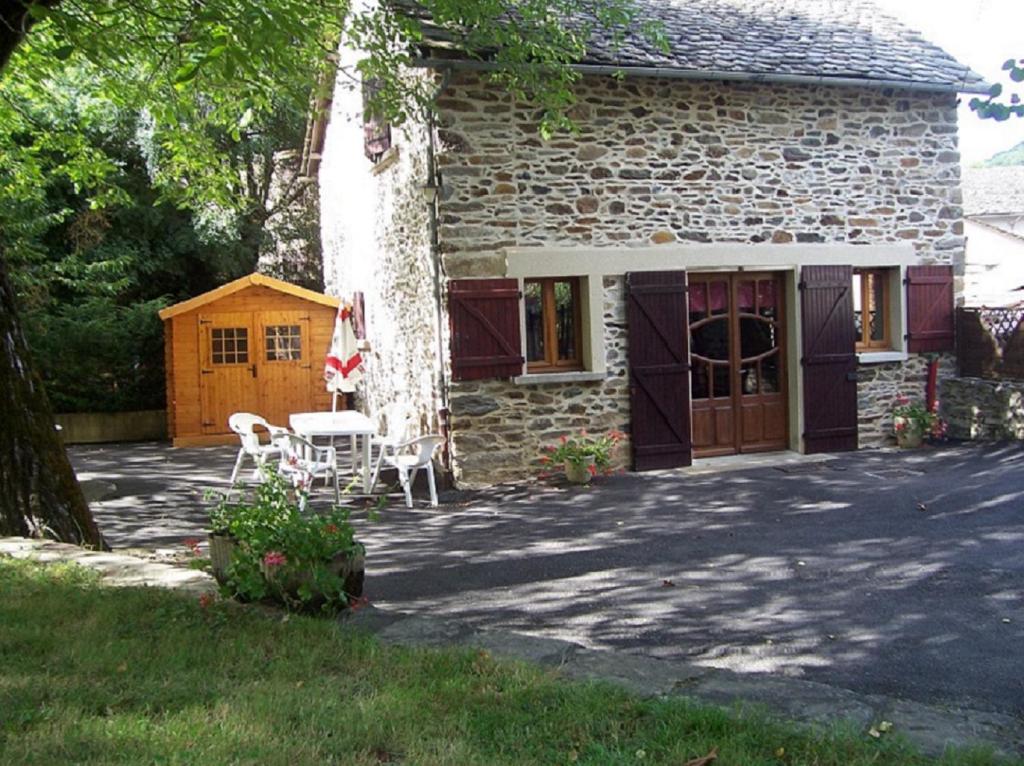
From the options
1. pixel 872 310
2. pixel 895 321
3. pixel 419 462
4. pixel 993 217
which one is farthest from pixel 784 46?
pixel 993 217

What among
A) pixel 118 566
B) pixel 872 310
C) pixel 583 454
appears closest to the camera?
pixel 118 566

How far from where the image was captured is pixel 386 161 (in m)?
11.9

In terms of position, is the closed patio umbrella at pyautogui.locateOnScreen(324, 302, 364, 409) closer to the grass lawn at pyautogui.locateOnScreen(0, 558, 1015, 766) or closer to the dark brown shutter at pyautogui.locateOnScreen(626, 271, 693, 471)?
the dark brown shutter at pyautogui.locateOnScreen(626, 271, 693, 471)

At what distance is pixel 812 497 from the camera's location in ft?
29.6

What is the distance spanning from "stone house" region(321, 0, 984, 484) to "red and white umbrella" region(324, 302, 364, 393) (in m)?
0.70

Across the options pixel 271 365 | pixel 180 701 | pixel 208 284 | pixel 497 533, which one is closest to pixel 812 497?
pixel 497 533

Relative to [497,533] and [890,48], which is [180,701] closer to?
[497,533]

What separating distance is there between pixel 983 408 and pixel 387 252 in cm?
719

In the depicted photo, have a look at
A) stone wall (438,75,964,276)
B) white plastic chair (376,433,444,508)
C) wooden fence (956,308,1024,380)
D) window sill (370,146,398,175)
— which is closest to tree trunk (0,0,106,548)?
white plastic chair (376,433,444,508)

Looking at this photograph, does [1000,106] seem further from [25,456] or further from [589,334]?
[589,334]

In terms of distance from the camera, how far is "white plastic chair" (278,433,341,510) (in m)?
8.91

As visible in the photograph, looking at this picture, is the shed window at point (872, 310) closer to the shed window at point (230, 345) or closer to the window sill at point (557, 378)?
the window sill at point (557, 378)

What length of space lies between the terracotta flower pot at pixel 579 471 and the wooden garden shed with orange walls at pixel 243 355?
20.5ft

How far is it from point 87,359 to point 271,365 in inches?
113
